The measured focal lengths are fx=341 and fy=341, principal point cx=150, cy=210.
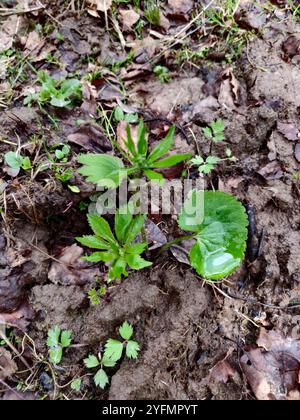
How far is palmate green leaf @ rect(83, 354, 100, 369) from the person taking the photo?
68.7 inches

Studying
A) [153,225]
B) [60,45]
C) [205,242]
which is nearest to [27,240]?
[153,225]

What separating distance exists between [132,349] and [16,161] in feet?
4.10

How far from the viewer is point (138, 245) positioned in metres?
1.61

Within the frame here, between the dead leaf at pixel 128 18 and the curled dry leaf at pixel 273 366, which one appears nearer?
the curled dry leaf at pixel 273 366

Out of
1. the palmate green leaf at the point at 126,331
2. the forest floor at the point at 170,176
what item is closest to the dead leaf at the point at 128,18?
the forest floor at the point at 170,176

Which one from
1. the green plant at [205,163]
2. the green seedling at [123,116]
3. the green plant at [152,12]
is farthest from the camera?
the green plant at [152,12]

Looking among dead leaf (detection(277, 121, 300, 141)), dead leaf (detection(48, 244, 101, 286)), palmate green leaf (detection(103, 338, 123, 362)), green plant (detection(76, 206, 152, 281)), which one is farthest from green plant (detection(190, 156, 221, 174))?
palmate green leaf (detection(103, 338, 123, 362))

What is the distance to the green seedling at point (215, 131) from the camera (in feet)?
7.32

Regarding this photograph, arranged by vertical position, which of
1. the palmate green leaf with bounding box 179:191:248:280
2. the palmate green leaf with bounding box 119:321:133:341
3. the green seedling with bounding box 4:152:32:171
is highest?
the green seedling with bounding box 4:152:32:171

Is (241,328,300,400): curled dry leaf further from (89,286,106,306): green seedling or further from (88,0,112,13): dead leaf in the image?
(88,0,112,13): dead leaf

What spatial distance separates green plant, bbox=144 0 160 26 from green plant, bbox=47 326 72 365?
2314 mm

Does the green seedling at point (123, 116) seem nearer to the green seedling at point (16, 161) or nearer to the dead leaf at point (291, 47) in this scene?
the green seedling at point (16, 161)

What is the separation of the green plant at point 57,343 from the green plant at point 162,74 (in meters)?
1.84

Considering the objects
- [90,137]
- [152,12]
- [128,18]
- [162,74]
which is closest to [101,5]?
[128,18]
